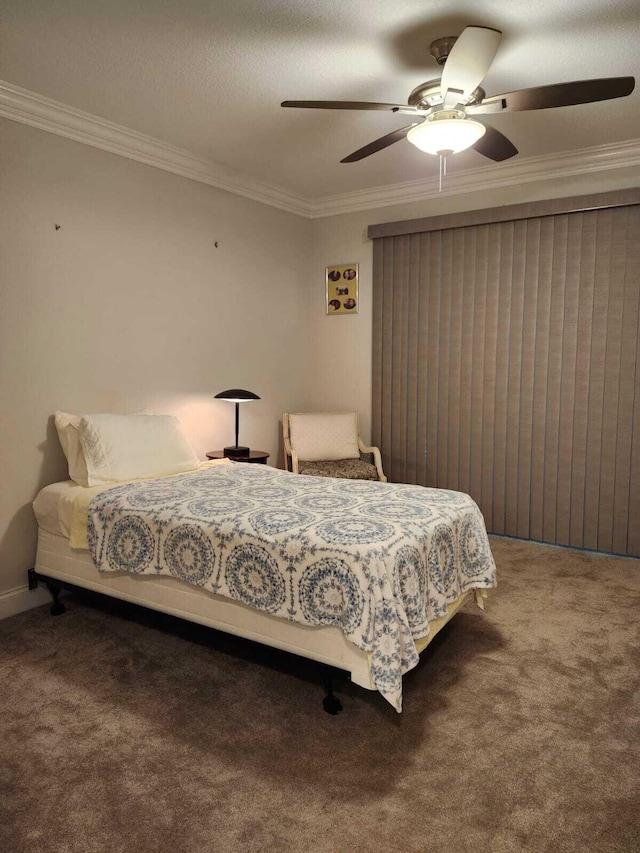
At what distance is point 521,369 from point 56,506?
10.5ft

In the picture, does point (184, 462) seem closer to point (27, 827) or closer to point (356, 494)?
point (356, 494)

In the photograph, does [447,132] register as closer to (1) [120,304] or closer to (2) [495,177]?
(2) [495,177]

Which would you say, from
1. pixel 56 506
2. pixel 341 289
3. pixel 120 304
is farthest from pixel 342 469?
pixel 56 506

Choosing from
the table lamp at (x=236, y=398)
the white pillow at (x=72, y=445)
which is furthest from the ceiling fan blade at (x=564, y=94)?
the white pillow at (x=72, y=445)

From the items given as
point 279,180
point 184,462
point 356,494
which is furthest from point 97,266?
point 356,494

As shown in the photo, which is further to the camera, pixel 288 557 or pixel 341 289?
pixel 341 289

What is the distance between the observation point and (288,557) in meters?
2.29

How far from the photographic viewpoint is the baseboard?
327 cm

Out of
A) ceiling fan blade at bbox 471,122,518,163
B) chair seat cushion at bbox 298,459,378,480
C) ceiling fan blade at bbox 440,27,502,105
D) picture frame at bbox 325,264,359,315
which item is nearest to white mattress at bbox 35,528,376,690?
chair seat cushion at bbox 298,459,378,480

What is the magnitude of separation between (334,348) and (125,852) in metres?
4.19

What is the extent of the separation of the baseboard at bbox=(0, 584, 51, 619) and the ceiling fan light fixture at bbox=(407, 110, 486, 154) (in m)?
3.05

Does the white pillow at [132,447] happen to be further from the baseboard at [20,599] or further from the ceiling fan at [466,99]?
the ceiling fan at [466,99]

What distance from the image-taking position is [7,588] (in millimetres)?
3303

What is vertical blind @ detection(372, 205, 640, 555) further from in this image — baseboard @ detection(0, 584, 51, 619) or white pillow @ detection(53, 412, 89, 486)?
baseboard @ detection(0, 584, 51, 619)
